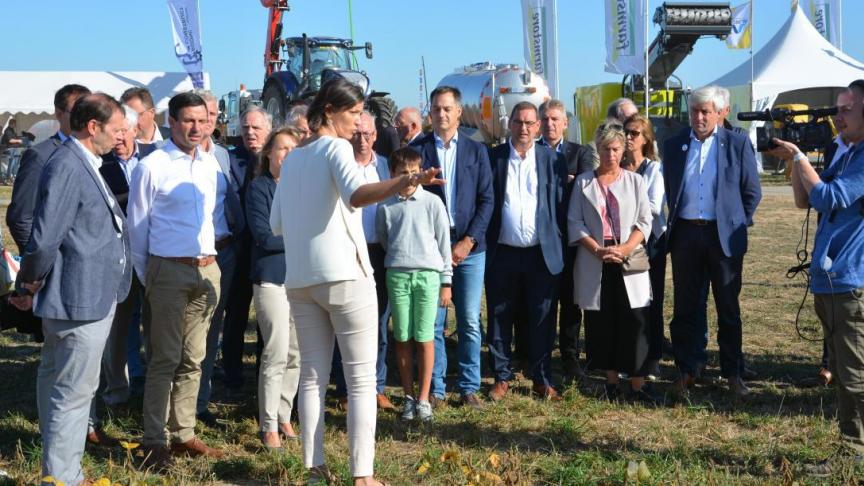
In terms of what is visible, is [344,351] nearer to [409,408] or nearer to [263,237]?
[263,237]

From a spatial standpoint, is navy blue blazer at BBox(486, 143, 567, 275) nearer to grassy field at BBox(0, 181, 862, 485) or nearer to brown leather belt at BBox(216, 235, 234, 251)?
grassy field at BBox(0, 181, 862, 485)

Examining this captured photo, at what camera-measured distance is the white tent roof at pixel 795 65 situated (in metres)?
24.6

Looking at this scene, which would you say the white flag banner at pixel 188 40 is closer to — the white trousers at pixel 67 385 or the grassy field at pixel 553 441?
the grassy field at pixel 553 441

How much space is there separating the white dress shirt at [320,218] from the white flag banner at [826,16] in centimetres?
2876

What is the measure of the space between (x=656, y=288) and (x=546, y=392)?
107cm

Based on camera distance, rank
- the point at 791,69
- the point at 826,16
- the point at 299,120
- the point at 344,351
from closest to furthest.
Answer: the point at 344,351, the point at 299,120, the point at 791,69, the point at 826,16

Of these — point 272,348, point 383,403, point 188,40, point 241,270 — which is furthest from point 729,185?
point 188,40

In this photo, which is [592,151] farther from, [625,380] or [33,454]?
[33,454]

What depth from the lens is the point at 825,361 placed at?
231 inches

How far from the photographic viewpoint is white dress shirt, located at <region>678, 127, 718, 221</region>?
Answer: 5.62 metres

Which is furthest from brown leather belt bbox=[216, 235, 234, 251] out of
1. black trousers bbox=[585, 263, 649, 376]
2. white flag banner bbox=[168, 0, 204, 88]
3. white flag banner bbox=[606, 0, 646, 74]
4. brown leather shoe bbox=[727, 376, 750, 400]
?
white flag banner bbox=[168, 0, 204, 88]

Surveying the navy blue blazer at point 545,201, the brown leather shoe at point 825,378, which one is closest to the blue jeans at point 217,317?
the navy blue blazer at point 545,201

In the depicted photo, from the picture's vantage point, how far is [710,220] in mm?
5594

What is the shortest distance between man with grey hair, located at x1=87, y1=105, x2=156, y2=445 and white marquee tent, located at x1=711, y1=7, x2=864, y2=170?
21992 millimetres
